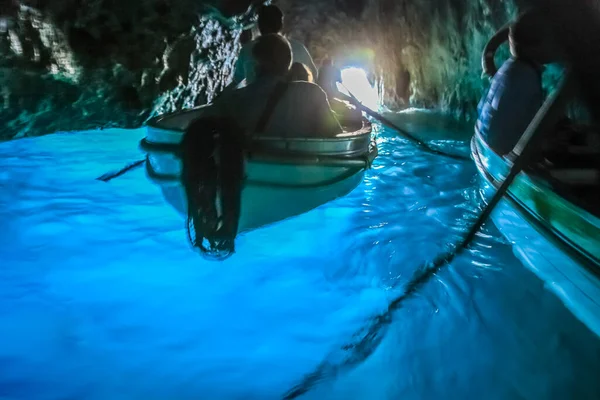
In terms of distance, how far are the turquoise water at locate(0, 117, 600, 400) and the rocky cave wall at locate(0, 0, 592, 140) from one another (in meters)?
2.74

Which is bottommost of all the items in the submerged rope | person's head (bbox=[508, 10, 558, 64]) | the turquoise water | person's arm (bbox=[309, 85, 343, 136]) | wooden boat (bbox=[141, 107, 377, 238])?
the submerged rope

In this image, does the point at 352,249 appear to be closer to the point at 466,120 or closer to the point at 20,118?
the point at 20,118

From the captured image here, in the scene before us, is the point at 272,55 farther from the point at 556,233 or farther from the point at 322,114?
the point at 556,233

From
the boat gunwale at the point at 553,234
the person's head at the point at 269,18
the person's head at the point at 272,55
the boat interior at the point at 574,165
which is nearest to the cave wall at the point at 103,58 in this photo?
the person's head at the point at 269,18

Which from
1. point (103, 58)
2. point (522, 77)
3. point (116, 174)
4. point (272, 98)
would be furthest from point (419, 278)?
point (103, 58)

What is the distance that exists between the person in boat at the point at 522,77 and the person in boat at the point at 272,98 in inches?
67.5

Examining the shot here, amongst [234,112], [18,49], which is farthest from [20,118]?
[234,112]

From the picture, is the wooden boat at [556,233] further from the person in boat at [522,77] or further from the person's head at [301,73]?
the person's head at [301,73]

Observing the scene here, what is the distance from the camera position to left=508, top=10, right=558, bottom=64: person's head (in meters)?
3.61

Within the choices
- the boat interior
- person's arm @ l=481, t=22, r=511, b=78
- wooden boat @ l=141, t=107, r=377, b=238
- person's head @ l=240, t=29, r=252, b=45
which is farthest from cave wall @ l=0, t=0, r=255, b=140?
the boat interior

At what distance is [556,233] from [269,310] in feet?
6.41

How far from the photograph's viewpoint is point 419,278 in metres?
3.23

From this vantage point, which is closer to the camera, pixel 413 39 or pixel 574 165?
pixel 574 165

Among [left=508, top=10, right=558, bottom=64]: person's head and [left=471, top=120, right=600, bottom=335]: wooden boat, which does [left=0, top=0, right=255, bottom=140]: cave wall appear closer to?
[left=508, top=10, right=558, bottom=64]: person's head
